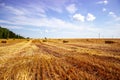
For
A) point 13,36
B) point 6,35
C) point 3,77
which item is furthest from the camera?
point 13,36

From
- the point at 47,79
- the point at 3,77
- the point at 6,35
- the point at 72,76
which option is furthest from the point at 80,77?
the point at 6,35

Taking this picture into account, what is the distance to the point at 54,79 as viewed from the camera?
24.5ft

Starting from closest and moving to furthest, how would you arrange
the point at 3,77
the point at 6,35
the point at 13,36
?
the point at 3,77 → the point at 6,35 → the point at 13,36

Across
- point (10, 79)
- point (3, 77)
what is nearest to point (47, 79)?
point (10, 79)

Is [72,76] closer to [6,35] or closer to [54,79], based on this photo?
[54,79]

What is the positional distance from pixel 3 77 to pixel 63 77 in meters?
3.14

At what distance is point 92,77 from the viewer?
25.1 feet

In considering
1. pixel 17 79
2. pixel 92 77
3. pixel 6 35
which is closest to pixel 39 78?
pixel 17 79

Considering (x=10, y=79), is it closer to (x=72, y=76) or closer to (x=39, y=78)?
(x=39, y=78)

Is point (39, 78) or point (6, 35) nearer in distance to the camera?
point (39, 78)

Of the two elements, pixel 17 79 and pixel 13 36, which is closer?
pixel 17 79

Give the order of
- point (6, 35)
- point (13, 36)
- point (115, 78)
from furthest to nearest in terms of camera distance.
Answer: point (13, 36)
point (6, 35)
point (115, 78)

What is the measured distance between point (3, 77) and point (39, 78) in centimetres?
194

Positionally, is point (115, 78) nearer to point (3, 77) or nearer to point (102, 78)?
point (102, 78)
